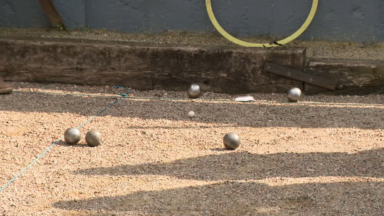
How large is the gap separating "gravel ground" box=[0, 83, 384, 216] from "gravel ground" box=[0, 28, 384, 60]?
0.66 m

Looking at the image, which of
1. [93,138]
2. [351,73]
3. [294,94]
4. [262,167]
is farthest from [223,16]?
[262,167]

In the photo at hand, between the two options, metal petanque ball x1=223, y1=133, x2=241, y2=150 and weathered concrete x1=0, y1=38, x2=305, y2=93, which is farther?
weathered concrete x1=0, y1=38, x2=305, y2=93

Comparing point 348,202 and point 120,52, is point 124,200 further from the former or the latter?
point 120,52

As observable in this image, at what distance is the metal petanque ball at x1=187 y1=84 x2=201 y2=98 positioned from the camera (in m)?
7.69

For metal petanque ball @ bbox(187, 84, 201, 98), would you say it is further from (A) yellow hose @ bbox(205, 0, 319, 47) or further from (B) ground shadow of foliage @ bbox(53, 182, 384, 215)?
(B) ground shadow of foliage @ bbox(53, 182, 384, 215)

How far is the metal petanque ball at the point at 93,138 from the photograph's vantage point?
19.0ft

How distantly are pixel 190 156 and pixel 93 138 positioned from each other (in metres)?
0.87

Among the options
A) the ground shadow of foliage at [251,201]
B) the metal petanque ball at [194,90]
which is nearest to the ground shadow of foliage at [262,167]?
the ground shadow of foliage at [251,201]

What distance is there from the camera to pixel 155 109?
7.25 meters

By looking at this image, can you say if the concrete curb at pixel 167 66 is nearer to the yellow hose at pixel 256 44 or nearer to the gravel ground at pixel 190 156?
the gravel ground at pixel 190 156

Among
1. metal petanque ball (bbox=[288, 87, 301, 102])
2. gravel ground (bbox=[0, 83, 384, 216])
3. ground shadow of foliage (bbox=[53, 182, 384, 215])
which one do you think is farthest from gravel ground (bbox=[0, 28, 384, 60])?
ground shadow of foliage (bbox=[53, 182, 384, 215])

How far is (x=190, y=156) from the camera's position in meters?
5.57

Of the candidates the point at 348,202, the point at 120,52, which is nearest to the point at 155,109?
the point at 120,52

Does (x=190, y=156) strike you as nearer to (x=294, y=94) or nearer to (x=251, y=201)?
(x=251, y=201)
